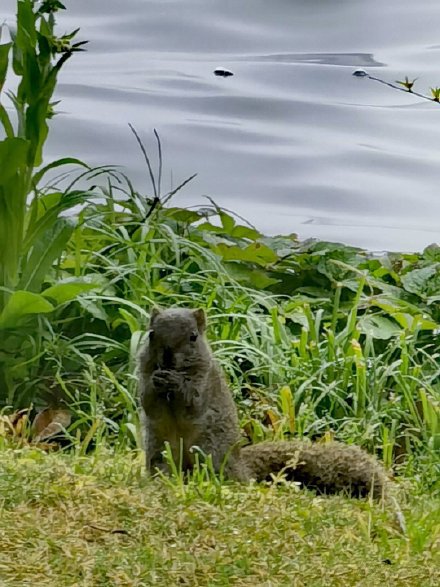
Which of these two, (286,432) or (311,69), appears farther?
(311,69)

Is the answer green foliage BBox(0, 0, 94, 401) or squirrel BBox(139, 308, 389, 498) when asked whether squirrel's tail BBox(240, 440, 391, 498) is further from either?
green foliage BBox(0, 0, 94, 401)

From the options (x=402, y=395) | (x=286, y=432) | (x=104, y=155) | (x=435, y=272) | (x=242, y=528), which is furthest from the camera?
(x=104, y=155)

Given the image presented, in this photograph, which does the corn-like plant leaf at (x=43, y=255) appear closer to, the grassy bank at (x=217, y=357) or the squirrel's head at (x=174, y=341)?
the grassy bank at (x=217, y=357)

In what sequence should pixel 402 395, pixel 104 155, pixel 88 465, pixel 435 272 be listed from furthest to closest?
1. pixel 104 155
2. pixel 435 272
3. pixel 402 395
4. pixel 88 465

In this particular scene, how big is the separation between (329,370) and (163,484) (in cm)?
178

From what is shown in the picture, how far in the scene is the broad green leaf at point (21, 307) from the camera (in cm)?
447

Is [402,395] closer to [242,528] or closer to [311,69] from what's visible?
[242,528]

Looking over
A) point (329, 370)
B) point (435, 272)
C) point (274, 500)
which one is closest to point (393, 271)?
point (435, 272)

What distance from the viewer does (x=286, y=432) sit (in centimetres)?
442

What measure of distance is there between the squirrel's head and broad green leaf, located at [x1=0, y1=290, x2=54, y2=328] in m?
1.08

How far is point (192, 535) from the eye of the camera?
8.98 feet

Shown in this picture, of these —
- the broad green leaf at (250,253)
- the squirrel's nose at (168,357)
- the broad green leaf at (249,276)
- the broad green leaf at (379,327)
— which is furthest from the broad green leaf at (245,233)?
the squirrel's nose at (168,357)

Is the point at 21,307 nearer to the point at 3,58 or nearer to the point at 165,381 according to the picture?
the point at 3,58

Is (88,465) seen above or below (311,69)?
below
